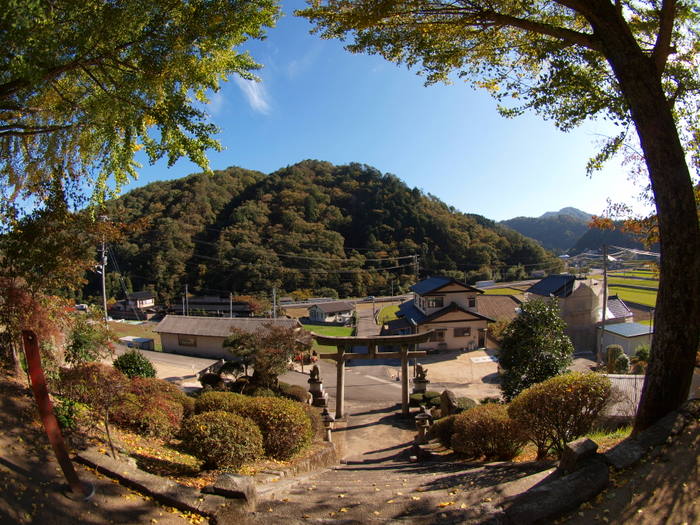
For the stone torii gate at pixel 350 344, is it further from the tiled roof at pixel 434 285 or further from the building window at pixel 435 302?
the tiled roof at pixel 434 285

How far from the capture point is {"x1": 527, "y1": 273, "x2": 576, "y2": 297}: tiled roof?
2761cm

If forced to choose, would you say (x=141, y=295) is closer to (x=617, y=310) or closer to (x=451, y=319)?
(x=451, y=319)

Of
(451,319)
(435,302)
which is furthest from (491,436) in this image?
(435,302)

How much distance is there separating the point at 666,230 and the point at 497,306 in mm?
30989

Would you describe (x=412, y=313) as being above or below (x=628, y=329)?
above

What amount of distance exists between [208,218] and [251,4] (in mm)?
62055

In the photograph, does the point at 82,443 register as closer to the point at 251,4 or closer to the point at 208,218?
the point at 251,4

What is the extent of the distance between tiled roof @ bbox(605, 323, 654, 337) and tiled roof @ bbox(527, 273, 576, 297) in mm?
3776

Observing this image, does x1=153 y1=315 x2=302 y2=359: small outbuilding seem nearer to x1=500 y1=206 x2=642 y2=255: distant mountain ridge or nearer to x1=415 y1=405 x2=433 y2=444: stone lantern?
x1=415 y1=405 x2=433 y2=444: stone lantern

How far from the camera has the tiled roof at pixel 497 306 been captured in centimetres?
3216

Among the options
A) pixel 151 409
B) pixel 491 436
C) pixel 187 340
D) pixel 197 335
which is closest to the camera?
pixel 151 409

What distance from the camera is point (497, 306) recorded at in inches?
1331

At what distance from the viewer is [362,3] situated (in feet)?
18.6

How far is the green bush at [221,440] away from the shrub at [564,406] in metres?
4.28
